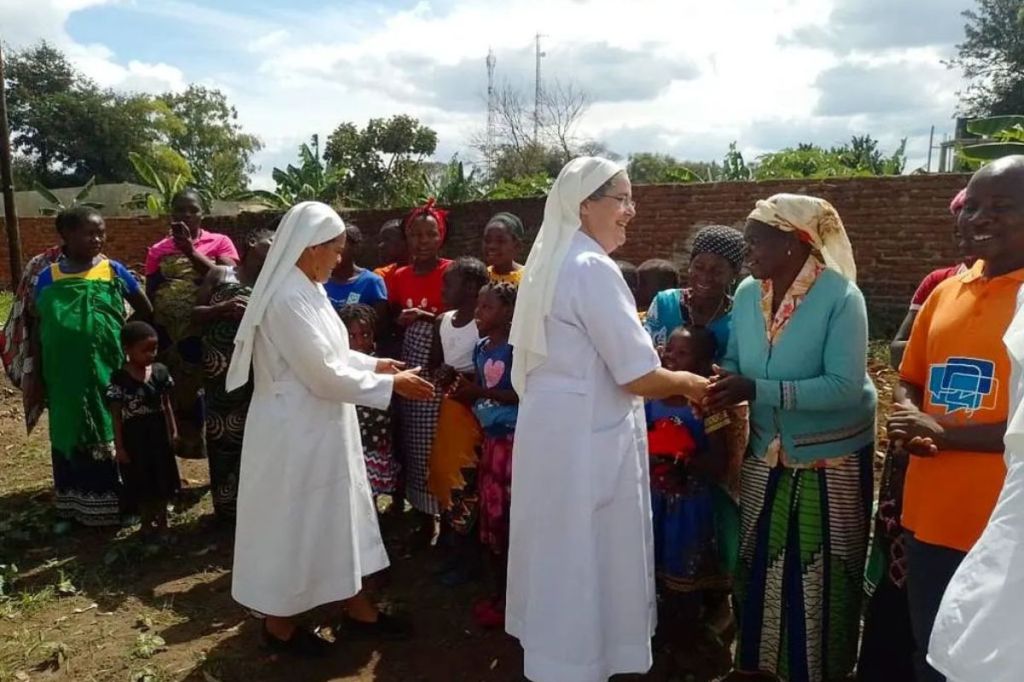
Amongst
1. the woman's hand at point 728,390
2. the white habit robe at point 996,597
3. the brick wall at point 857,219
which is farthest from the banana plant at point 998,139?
the white habit robe at point 996,597

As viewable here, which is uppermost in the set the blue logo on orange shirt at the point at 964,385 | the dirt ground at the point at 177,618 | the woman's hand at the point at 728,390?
the blue logo on orange shirt at the point at 964,385

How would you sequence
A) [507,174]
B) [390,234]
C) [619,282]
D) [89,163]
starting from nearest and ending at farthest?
[619,282], [390,234], [507,174], [89,163]

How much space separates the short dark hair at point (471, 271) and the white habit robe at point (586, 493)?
47.8 inches

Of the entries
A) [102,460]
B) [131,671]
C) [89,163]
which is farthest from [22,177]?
[131,671]

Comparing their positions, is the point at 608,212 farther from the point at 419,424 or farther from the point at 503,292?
the point at 419,424

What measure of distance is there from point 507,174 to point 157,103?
2129cm

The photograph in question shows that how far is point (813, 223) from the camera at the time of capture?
9.29 feet

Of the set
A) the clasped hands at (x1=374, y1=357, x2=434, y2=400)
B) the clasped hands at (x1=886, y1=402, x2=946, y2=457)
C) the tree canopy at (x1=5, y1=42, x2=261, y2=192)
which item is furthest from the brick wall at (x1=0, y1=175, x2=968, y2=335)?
the tree canopy at (x1=5, y1=42, x2=261, y2=192)

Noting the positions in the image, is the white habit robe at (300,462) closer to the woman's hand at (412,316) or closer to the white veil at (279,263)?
the white veil at (279,263)

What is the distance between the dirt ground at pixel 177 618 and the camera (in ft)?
11.7

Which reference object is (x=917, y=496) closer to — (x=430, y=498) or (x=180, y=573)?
(x=430, y=498)

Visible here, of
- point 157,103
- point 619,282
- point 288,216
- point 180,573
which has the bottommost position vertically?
point 180,573

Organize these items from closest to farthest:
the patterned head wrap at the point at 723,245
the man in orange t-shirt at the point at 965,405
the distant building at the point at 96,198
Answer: the man in orange t-shirt at the point at 965,405, the patterned head wrap at the point at 723,245, the distant building at the point at 96,198

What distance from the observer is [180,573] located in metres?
4.57
